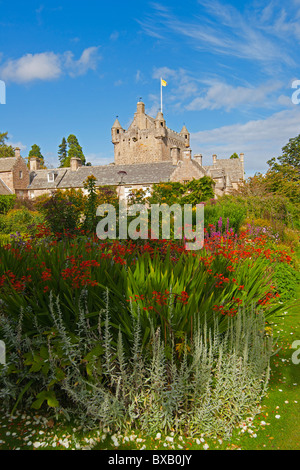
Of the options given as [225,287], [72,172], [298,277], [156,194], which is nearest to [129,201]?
[156,194]

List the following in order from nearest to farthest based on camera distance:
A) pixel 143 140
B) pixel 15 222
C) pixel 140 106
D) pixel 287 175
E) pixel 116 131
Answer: pixel 15 222 → pixel 287 175 → pixel 143 140 → pixel 116 131 → pixel 140 106

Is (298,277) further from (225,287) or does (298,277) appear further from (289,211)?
(289,211)

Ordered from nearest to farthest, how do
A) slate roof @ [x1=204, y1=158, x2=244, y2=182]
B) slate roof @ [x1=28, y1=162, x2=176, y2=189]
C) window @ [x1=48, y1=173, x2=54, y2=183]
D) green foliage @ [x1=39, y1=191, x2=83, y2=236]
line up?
1. green foliage @ [x1=39, y1=191, x2=83, y2=236]
2. slate roof @ [x1=28, y1=162, x2=176, y2=189]
3. window @ [x1=48, y1=173, x2=54, y2=183]
4. slate roof @ [x1=204, y1=158, x2=244, y2=182]

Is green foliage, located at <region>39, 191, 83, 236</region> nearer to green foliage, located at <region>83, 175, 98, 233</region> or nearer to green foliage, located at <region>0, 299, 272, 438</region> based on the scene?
green foliage, located at <region>83, 175, 98, 233</region>

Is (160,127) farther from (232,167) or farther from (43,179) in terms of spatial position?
(43,179)

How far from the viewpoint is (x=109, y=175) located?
1515 inches

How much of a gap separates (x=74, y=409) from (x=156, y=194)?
7.65 meters

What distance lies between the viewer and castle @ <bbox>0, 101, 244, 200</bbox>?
34.5m

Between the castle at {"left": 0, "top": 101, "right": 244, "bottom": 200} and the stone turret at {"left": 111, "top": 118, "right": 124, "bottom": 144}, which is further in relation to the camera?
the stone turret at {"left": 111, "top": 118, "right": 124, "bottom": 144}

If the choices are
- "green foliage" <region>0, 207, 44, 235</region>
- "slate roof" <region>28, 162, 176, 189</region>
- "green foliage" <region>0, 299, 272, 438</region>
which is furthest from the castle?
"green foliage" <region>0, 299, 272, 438</region>

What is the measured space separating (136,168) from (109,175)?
11.1ft

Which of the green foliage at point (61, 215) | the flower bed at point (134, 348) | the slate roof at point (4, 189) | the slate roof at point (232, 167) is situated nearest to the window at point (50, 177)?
the slate roof at point (4, 189)

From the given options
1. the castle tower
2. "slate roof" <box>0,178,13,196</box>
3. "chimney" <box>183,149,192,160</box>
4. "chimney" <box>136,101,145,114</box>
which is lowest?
"slate roof" <box>0,178,13,196</box>

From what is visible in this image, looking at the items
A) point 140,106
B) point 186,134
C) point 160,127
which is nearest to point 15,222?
point 160,127
